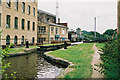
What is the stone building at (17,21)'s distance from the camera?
734 inches

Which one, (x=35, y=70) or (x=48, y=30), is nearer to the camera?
(x=35, y=70)

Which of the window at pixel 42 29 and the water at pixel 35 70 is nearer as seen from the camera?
the water at pixel 35 70

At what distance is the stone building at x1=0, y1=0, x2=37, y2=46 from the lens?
18.7m

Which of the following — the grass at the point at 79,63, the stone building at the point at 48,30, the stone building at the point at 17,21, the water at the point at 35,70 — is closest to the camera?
the grass at the point at 79,63

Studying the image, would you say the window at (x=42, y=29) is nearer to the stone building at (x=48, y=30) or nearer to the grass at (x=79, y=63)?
the stone building at (x=48, y=30)

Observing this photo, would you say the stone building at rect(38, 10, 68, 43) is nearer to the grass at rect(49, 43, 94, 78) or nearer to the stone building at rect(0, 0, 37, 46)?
the stone building at rect(0, 0, 37, 46)

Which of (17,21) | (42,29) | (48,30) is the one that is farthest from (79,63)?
(42,29)

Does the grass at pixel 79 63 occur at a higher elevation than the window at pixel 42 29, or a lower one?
lower

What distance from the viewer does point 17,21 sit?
2186cm

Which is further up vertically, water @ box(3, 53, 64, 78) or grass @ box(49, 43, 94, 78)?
grass @ box(49, 43, 94, 78)

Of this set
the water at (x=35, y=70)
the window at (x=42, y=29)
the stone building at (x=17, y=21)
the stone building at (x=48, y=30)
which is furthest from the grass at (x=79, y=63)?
the window at (x=42, y=29)

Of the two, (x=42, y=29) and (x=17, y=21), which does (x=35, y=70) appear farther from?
(x=42, y=29)

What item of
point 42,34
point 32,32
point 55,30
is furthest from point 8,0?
point 55,30

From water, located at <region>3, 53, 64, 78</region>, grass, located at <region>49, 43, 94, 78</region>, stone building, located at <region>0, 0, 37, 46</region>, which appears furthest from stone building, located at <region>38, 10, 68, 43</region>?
water, located at <region>3, 53, 64, 78</region>
